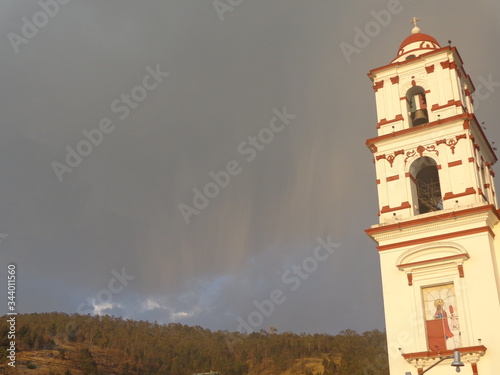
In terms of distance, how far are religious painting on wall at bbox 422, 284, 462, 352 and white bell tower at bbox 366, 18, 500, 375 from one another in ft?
0.15

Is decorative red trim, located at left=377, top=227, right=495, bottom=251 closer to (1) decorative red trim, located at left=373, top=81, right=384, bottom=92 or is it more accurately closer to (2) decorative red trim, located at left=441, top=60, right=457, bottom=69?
(2) decorative red trim, located at left=441, top=60, right=457, bottom=69

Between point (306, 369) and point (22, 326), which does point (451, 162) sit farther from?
point (22, 326)

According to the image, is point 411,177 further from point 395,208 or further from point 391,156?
→ point 395,208

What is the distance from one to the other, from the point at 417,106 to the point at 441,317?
1202 cm

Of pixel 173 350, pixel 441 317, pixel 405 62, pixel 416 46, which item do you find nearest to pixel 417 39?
pixel 416 46

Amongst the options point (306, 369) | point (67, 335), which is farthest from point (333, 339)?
point (67, 335)

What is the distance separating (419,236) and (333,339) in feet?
261

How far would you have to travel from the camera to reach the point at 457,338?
25.0 m

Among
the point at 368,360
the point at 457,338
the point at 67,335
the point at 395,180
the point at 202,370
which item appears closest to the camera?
the point at 457,338

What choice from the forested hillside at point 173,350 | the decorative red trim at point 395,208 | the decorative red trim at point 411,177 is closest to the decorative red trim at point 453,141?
the decorative red trim at point 411,177

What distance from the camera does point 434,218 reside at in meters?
27.0

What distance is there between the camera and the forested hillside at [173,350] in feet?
251

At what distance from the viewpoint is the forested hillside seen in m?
76.4

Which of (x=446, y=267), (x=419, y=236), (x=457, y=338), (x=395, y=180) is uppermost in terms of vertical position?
(x=395, y=180)
